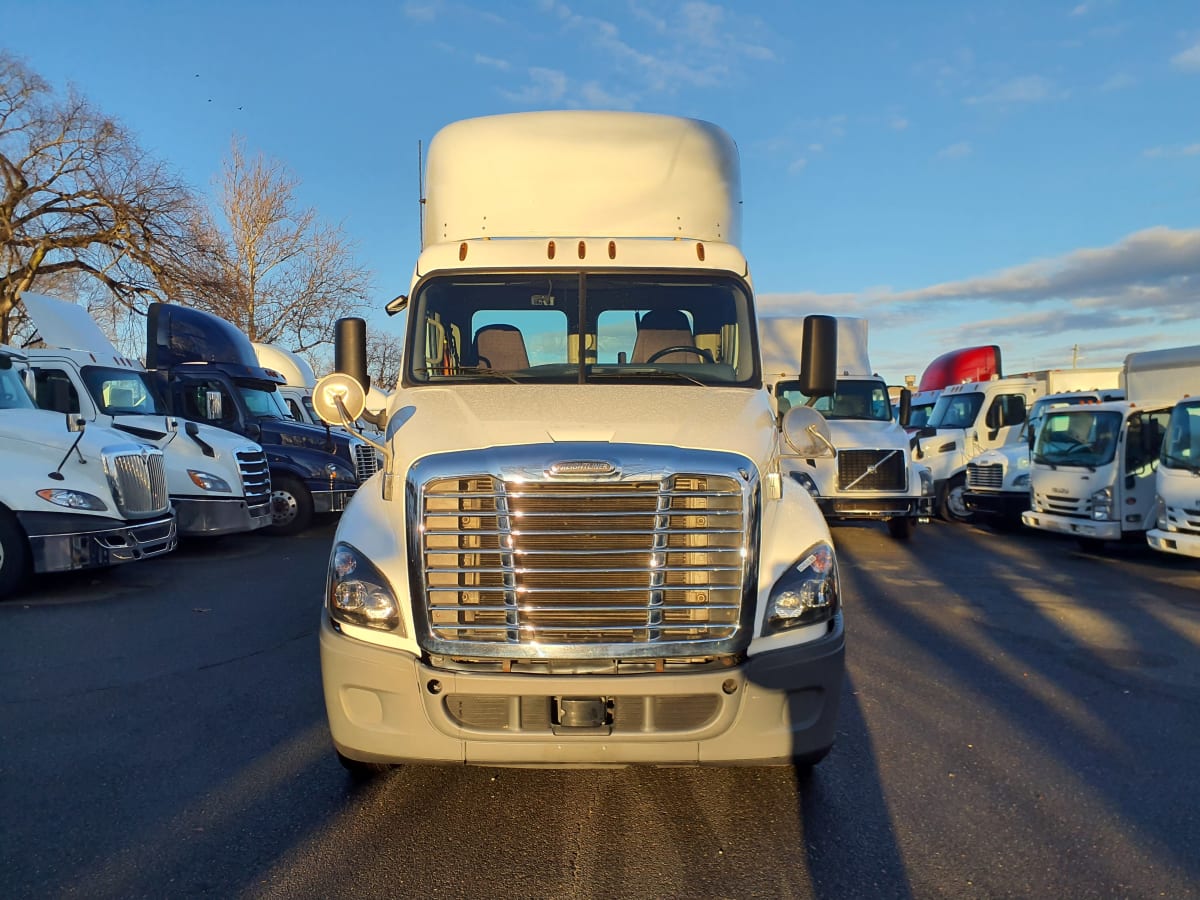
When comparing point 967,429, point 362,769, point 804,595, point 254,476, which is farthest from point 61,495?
point 967,429

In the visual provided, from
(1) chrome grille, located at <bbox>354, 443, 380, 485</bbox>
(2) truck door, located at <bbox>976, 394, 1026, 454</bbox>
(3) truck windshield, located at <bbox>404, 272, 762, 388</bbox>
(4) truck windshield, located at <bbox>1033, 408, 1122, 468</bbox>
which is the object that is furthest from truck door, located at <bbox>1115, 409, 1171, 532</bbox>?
(1) chrome grille, located at <bbox>354, 443, 380, 485</bbox>

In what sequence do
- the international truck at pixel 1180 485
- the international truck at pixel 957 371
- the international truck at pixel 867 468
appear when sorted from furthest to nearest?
the international truck at pixel 957 371 < the international truck at pixel 867 468 < the international truck at pixel 1180 485

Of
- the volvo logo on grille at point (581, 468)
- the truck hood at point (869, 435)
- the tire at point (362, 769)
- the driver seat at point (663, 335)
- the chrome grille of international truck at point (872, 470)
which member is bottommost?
the tire at point (362, 769)

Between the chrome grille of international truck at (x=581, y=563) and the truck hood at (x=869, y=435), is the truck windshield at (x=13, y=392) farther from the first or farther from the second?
the truck hood at (x=869, y=435)

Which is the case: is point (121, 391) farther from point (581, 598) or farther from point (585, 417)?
point (581, 598)

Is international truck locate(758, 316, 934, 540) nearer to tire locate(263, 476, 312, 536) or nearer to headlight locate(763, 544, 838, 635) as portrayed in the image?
tire locate(263, 476, 312, 536)

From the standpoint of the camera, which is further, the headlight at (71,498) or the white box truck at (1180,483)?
the white box truck at (1180,483)

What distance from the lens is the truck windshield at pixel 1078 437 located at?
37.3ft

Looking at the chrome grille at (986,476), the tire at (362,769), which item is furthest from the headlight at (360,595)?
the chrome grille at (986,476)

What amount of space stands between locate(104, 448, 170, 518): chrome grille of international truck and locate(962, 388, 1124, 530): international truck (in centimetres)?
1229

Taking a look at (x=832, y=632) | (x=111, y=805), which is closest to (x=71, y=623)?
A: (x=111, y=805)

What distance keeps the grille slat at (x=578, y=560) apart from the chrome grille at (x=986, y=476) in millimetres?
12290

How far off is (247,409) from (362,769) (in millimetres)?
10600

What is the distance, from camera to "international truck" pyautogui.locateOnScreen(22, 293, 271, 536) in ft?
35.1
